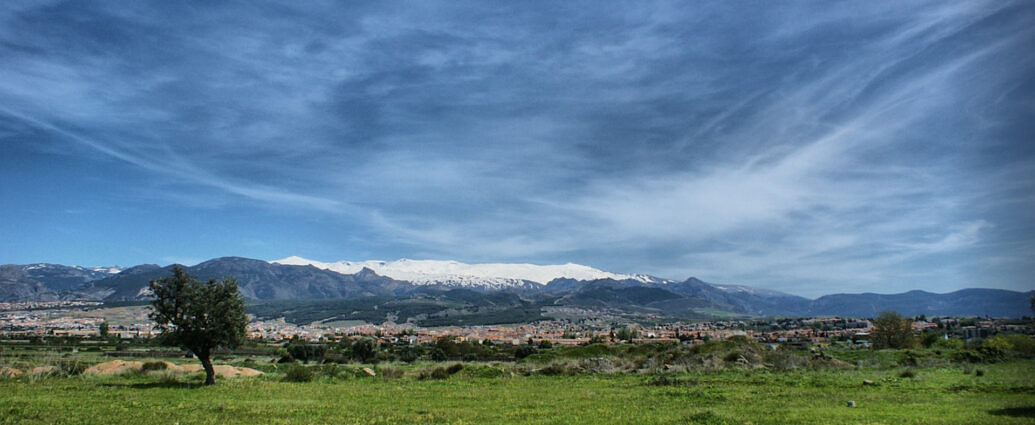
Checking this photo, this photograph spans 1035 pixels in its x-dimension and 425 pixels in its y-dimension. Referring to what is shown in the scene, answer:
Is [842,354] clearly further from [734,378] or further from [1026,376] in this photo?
[1026,376]

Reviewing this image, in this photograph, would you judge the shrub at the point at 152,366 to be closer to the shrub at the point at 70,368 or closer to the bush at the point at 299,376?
the shrub at the point at 70,368

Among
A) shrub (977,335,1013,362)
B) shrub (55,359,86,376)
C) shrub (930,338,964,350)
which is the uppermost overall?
shrub (977,335,1013,362)

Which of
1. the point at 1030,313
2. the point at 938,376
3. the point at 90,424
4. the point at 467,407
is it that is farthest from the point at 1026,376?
the point at 90,424

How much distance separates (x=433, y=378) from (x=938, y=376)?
33439 mm

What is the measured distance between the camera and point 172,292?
3325 cm

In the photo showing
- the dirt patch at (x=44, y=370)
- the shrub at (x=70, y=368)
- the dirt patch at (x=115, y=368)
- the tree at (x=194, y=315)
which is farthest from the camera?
the dirt patch at (x=115, y=368)

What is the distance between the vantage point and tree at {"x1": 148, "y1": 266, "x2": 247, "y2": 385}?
33094mm

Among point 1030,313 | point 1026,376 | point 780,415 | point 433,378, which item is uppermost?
point 1030,313

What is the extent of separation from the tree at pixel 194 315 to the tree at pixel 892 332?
85086 millimetres

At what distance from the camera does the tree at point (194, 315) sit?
3309 centimetres

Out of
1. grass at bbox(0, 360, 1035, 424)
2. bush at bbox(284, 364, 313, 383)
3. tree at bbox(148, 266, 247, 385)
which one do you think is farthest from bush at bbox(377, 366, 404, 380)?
tree at bbox(148, 266, 247, 385)

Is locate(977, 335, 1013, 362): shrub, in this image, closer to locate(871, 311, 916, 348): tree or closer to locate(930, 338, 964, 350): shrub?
locate(930, 338, 964, 350): shrub

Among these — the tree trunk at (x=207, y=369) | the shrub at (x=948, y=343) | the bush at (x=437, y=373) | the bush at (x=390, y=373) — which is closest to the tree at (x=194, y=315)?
the tree trunk at (x=207, y=369)

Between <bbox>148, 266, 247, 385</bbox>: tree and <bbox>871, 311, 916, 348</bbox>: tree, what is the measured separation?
85086 millimetres
